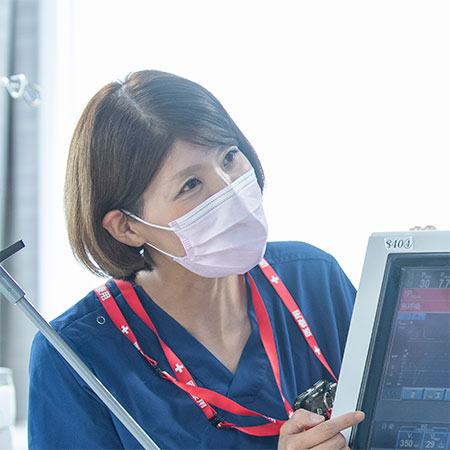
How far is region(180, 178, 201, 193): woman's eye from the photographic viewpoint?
102cm

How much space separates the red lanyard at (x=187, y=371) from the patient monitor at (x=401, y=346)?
42cm

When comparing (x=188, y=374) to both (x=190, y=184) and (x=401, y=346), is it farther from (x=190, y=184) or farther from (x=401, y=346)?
(x=401, y=346)

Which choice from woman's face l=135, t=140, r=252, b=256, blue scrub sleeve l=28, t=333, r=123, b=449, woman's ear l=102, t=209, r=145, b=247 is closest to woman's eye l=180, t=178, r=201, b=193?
woman's face l=135, t=140, r=252, b=256

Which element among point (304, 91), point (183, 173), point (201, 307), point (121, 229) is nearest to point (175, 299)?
point (201, 307)

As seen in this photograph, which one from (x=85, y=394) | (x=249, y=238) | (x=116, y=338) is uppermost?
(x=249, y=238)

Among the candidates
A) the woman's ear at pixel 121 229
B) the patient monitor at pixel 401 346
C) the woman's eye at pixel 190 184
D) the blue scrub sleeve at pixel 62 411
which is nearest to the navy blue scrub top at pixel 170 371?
the blue scrub sleeve at pixel 62 411

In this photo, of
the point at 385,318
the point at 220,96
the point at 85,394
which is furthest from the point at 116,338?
the point at 220,96

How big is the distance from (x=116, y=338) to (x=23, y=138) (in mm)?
1121

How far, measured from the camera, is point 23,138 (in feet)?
6.53

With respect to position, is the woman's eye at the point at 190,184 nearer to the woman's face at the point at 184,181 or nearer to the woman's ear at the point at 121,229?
the woman's face at the point at 184,181

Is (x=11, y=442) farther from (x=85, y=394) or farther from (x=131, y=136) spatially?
(x=131, y=136)

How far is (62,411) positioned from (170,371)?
0.63 ft

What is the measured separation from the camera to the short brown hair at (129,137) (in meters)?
1.01

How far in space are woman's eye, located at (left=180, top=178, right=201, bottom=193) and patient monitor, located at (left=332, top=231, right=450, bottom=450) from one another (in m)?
0.46
